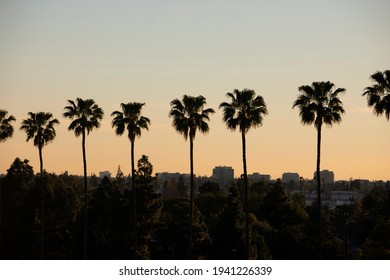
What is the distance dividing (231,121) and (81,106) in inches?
639

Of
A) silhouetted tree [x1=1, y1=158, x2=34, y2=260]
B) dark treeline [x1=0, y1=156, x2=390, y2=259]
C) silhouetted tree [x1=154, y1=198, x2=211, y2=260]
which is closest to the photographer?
dark treeline [x1=0, y1=156, x2=390, y2=259]

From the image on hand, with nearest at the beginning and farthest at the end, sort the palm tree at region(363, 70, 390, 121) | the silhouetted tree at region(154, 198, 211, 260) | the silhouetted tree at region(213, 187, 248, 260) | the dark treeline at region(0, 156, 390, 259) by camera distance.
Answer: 1. the palm tree at region(363, 70, 390, 121)
2. the silhouetted tree at region(213, 187, 248, 260)
3. the dark treeline at region(0, 156, 390, 259)
4. the silhouetted tree at region(154, 198, 211, 260)

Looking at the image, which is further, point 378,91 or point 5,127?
point 5,127

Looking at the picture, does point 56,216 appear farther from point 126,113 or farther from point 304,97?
point 304,97

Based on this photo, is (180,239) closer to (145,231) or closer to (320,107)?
(145,231)

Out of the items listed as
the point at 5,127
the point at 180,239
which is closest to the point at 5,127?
the point at 5,127

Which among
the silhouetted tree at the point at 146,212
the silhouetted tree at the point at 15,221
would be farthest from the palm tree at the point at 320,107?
the silhouetted tree at the point at 15,221

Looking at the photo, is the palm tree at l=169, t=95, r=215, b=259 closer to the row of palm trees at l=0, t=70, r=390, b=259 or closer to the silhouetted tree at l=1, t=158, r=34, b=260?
the row of palm trees at l=0, t=70, r=390, b=259

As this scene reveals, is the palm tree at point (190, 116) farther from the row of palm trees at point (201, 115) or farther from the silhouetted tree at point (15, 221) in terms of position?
the silhouetted tree at point (15, 221)

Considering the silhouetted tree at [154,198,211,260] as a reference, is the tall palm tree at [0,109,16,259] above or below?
above

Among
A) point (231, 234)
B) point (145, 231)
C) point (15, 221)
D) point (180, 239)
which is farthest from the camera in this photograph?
point (15, 221)

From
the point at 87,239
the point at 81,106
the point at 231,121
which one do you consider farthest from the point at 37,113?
the point at 231,121

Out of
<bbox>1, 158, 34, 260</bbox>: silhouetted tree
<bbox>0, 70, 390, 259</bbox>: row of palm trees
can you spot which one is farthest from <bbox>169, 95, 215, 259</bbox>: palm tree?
<bbox>1, 158, 34, 260</bbox>: silhouetted tree

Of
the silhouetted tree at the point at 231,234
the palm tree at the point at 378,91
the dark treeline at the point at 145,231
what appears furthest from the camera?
the dark treeline at the point at 145,231
